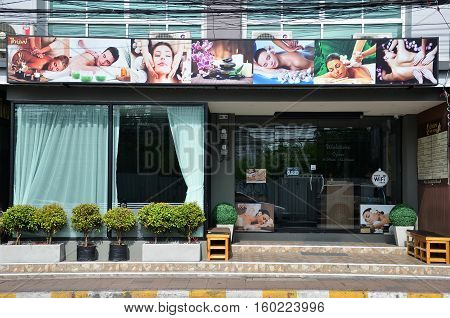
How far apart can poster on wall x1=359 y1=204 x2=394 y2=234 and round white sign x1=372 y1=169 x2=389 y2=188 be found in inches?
21.3

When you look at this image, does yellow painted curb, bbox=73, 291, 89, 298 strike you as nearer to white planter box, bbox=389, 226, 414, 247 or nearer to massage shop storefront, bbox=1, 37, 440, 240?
massage shop storefront, bbox=1, 37, 440, 240

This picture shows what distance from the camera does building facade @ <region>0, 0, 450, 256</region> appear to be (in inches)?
424

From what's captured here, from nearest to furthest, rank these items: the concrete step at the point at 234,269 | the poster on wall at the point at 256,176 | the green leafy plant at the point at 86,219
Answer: the concrete step at the point at 234,269 → the green leafy plant at the point at 86,219 → the poster on wall at the point at 256,176

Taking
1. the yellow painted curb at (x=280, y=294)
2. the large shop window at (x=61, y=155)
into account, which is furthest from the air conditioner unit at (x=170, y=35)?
the yellow painted curb at (x=280, y=294)

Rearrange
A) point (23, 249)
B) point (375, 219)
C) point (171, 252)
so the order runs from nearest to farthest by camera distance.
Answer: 1. point (23, 249)
2. point (171, 252)
3. point (375, 219)

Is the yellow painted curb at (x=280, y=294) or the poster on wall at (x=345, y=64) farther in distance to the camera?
the poster on wall at (x=345, y=64)

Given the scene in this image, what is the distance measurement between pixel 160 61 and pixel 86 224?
3.66m

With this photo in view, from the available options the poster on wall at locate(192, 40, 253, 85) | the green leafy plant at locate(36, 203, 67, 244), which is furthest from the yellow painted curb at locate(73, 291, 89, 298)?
the poster on wall at locate(192, 40, 253, 85)

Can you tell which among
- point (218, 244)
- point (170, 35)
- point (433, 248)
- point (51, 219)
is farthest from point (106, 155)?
point (433, 248)

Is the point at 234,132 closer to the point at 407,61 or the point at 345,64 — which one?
the point at 345,64

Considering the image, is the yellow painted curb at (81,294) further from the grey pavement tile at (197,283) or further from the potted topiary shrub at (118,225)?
the potted topiary shrub at (118,225)

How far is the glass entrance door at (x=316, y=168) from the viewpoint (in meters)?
12.9

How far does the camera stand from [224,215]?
37.7 feet

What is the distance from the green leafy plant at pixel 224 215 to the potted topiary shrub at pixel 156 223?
58.7 inches
